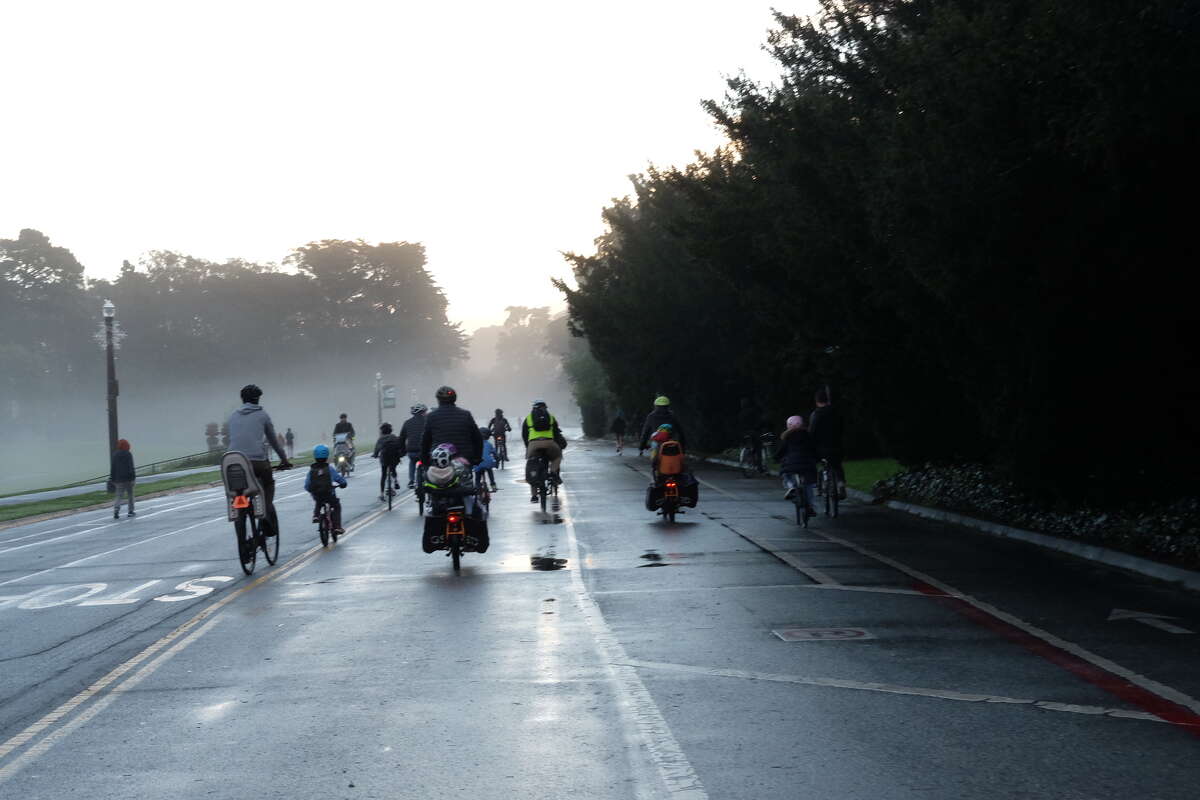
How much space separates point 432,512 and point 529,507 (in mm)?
9787

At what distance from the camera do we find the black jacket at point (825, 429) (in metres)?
20.0

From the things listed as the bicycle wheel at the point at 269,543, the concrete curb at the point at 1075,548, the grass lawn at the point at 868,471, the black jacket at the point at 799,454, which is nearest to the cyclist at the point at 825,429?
the black jacket at the point at 799,454

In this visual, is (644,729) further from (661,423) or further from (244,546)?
(661,423)

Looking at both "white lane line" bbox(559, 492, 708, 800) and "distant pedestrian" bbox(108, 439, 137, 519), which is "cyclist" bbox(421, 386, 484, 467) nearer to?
"white lane line" bbox(559, 492, 708, 800)

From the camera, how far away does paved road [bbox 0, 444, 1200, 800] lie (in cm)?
622

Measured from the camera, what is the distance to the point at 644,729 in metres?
7.01

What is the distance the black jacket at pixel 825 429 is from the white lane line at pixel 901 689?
37.5 feet

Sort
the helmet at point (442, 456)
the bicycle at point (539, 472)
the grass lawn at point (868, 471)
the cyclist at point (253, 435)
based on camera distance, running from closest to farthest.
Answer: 1. the helmet at point (442, 456)
2. the cyclist at point (253, 435)
3. the bicycle at point (539, 472)
4. the grass lawn at point (868, 471)

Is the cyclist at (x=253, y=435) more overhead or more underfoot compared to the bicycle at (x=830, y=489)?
more overhead

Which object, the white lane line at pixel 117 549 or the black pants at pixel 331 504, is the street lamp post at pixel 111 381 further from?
the black pants at pixel 331 504

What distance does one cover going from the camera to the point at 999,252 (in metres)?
14.2

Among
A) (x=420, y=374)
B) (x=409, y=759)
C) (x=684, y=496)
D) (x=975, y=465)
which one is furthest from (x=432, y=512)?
(x=420, y=374)

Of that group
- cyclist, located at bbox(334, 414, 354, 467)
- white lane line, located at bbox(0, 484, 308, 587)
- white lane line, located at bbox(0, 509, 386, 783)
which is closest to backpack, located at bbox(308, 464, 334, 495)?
white lane line, located at bbox(0, 484, 308, 587)

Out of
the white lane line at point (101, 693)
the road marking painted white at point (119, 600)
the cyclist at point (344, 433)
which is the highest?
the cyclist at point (344, 433)
